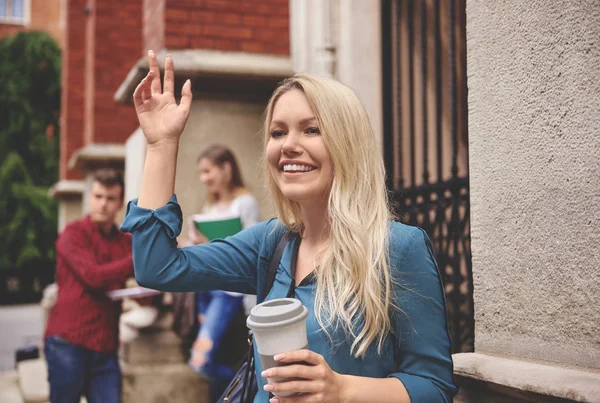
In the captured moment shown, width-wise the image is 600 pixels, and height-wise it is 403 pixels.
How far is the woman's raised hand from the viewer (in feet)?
6.69

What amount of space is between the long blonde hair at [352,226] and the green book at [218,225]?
7.93ft

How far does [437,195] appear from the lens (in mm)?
3928

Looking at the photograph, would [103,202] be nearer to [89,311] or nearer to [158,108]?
[89,311]

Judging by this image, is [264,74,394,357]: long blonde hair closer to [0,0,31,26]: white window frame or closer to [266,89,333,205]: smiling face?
[266,89,333,205]: smiling face

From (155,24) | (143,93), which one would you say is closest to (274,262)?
(143,93)

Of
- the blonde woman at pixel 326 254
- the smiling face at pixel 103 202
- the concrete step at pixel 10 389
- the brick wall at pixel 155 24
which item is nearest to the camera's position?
the blonde woman at pixel 326 254

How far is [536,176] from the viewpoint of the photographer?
2.33 metres

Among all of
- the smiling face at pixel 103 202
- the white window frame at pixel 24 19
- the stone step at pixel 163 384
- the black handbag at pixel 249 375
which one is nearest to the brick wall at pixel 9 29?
the white window frame at pixel 24 19

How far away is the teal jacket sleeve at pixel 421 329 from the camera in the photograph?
1.79 meters

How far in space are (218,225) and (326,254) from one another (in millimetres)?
2583

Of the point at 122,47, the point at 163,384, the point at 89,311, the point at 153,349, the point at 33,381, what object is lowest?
the point at 33,381

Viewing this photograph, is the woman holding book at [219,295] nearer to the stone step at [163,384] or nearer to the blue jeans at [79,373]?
the blue jeans at [79,373]

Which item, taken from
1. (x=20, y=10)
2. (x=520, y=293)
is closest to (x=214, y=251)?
(x=520, y=293)

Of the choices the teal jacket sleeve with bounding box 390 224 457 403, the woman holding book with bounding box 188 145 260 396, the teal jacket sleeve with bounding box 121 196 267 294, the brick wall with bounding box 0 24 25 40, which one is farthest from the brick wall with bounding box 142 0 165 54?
the brick wall with bounding box 0 24 25 40
